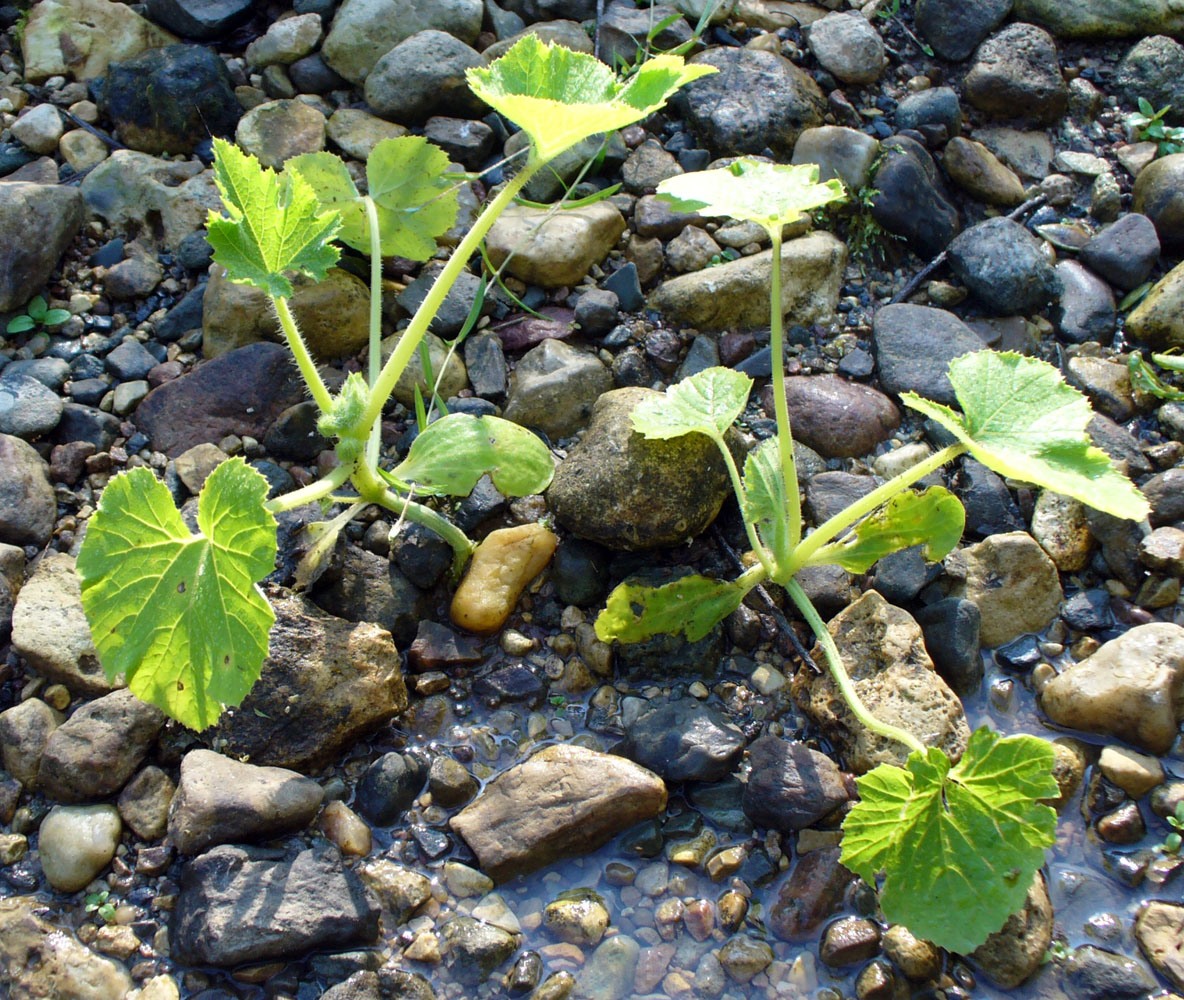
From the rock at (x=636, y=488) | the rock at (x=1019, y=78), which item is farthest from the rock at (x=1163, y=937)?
the rock at (x=1019, y=78)

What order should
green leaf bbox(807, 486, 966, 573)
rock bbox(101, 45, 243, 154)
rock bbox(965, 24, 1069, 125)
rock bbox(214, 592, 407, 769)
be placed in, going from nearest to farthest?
rock bbox(214, 592, 407, 769), green leaf bbox(807, 486, 966, 573), rock bbox(101, 45, 243, 154), rock bbox(965, 24, 1069, 125)

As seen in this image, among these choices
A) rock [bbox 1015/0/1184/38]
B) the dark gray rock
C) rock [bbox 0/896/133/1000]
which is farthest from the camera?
rock [bbox 1015/0/1184/38]

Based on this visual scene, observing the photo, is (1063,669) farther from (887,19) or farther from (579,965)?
(887,19)

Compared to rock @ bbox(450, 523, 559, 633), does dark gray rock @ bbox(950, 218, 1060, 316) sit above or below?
above

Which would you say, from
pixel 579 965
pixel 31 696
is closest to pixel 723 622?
pixel 579 965

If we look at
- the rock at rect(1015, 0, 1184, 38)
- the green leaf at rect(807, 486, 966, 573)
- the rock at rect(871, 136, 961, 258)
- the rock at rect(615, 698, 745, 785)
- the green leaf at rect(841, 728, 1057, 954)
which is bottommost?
the rock at rect(615, 698, 745, 785)

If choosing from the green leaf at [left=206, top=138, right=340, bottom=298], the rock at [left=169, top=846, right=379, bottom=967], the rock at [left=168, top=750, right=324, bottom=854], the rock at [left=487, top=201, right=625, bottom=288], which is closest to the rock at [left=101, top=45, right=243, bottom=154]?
the rock at [left=487, top=201, right=625, bottom=288]

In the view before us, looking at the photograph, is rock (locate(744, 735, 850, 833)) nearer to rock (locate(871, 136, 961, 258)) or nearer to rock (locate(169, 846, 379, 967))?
rock (locate(169, 846, 379, 967))

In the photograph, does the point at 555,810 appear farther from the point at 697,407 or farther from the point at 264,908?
the point at 697,407
